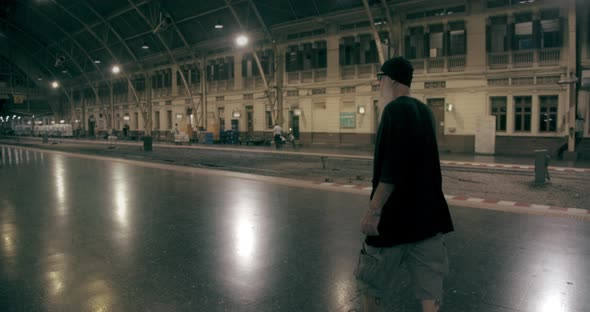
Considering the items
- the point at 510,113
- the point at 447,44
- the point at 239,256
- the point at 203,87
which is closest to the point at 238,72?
the point at 203,87

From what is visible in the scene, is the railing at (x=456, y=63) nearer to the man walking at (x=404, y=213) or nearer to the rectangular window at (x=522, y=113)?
the rectangular window at (x=522, y=113)

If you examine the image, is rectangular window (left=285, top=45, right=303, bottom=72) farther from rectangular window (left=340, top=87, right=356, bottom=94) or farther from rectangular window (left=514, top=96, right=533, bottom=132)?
rectangular window (left=514, top=96, right=533, bottom=132)

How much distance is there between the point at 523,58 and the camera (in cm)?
2206

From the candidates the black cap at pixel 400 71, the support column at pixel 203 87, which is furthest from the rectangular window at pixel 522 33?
the support column at pixel 203 87

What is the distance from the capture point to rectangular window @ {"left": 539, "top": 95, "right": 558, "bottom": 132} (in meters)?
21.4

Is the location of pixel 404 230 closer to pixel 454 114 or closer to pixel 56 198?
pixel 56 198

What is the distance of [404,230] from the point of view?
2.62 meters

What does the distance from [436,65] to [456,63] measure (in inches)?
45.5

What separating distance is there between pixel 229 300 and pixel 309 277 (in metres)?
0.98

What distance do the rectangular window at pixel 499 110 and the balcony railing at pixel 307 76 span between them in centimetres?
1149

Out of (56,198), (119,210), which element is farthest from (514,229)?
(56,198)

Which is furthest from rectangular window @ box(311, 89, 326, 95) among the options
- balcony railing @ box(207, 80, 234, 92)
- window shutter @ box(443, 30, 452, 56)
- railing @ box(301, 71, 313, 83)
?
balcony railing @ box(207, 80, 234, 92)

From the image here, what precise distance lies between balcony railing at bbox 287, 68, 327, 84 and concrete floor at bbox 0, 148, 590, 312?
2170cm

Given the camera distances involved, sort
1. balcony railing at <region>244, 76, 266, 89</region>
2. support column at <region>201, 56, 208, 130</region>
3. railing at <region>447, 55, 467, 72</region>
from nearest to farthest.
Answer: railing at <region>447, 55, 467, 72</region>, balcony railing at <region>244, 76, 266, 89</region>, support column at <region>201, 56, 208, 130</region>
